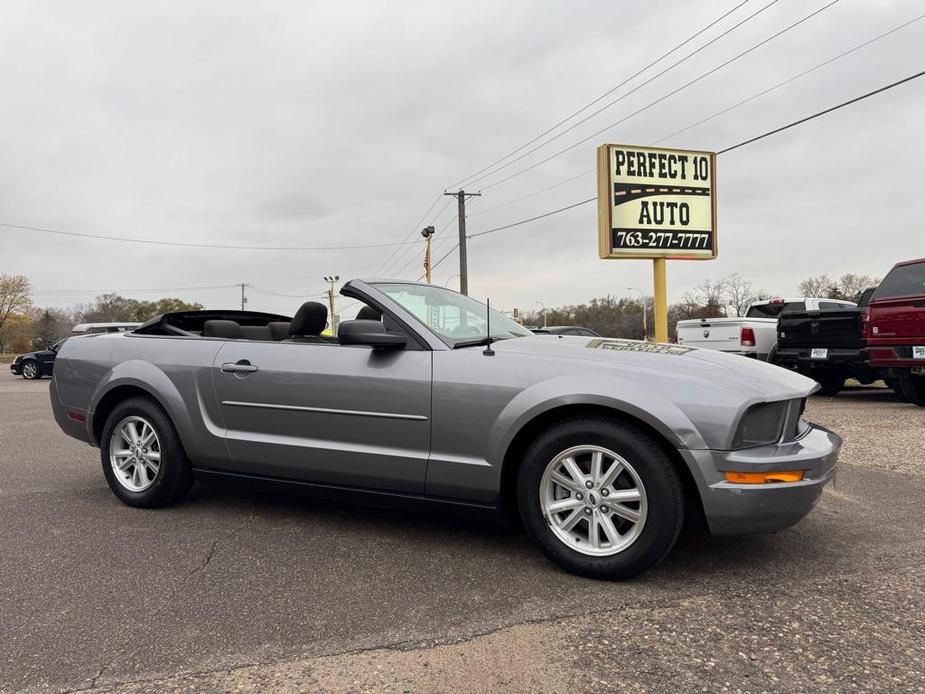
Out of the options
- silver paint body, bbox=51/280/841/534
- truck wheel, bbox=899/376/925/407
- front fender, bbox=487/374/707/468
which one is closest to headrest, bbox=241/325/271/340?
silver paint body, bbox=51/280/841/534

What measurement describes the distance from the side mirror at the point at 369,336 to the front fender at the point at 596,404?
0.72 metres

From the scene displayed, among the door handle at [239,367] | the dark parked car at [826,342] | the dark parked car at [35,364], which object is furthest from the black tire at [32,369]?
the dark parked car at [826,342]

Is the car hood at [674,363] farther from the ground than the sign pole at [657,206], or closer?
closer

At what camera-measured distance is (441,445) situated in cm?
325

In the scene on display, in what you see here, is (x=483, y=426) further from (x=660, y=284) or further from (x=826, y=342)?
(x=660, y=284)

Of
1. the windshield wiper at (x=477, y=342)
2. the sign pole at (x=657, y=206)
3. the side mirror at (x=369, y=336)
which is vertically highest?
the sign pole at (x=657, y=206)

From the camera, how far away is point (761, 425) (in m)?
2.88

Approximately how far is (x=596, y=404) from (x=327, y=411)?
58.9 inches

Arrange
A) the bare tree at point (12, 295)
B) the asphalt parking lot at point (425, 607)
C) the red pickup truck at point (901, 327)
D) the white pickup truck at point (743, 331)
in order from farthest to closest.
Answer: the bare tree at point (12, 295) → the white pickup truck at point (743, 331) → the red pickup truck at point (901, 327) → the asphalt parking lot at point (425, 607)

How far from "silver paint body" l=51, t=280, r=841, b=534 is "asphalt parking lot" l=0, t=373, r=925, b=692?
37 cm

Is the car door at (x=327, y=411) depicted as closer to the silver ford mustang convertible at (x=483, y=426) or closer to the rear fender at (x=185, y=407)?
the silver ford mustang convertible at (x=483, y=426)

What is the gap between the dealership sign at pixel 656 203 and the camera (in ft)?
45.0

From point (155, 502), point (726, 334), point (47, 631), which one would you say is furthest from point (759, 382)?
point (726, 334)

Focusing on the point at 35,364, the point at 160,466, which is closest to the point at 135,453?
the point at 160,466
